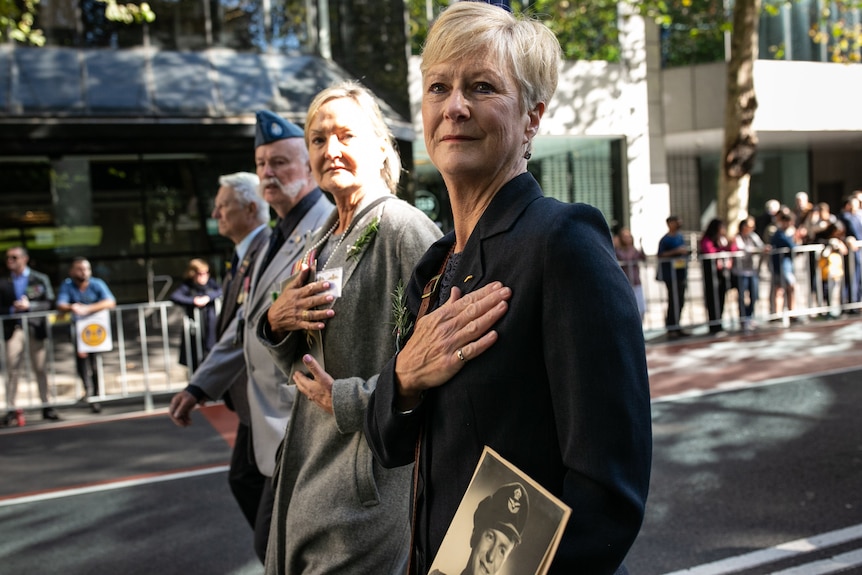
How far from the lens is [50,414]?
386 inches

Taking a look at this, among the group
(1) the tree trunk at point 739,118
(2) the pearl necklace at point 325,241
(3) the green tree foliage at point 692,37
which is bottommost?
(2) the pearl necklace at point 325,241

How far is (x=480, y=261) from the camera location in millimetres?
1569

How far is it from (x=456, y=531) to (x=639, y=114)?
2252 cm

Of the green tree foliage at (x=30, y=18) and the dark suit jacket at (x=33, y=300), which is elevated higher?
the green tree foliage at (x=30, y=18)

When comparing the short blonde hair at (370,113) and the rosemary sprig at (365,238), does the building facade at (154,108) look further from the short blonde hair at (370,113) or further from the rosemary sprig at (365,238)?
the rosemary sprig at (365,238)

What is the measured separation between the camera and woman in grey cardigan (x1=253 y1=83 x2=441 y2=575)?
2.32m

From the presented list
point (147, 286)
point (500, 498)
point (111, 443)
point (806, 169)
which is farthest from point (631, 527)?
point (806, 169)

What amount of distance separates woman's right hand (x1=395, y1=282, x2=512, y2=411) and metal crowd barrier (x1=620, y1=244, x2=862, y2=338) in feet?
38.6

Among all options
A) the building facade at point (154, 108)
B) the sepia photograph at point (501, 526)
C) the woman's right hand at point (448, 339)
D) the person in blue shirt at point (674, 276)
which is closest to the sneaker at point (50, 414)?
the building facade at point (154, 108)

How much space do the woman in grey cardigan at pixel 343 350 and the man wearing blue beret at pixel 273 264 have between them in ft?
1.28

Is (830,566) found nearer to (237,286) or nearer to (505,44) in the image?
(237,286)

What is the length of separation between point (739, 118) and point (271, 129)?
1401cm

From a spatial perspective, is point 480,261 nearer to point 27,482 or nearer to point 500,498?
point 500,498

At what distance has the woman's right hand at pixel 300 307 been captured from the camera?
7.93ft
